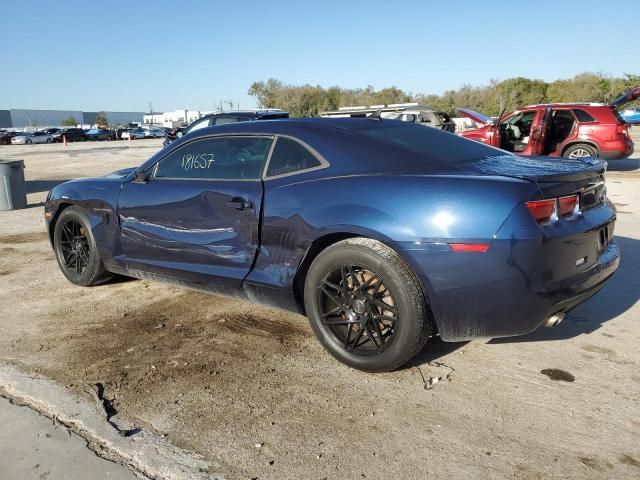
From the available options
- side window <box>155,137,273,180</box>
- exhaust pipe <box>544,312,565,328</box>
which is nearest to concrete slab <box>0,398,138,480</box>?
side window <box>155,137,273,180</box>

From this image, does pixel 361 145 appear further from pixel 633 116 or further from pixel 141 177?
pixel 633 116

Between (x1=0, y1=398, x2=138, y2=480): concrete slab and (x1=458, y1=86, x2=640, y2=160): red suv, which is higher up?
(x1=458, y1=86, x2=640, y2=160): red suv

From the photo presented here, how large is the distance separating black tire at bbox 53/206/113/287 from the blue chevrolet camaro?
25.3 inches

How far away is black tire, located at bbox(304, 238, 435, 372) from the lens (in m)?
2.99

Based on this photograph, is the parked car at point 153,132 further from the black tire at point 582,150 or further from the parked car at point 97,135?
the black tire at point 582,150

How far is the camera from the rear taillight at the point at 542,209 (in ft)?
9.11

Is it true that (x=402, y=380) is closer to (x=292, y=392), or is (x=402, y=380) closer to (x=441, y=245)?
(x=292, y=392)

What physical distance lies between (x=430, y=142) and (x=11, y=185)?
8.69 meters

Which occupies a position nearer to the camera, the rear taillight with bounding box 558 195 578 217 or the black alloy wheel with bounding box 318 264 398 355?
the rear taillight with bounding box 558 195 578 217

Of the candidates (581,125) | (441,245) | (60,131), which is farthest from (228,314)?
(60,131)

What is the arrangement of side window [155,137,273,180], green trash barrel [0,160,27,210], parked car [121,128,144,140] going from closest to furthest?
side window [155,137,273,180] → green trash barrel [0,160,27,210] → parked car [121,128,144,140]

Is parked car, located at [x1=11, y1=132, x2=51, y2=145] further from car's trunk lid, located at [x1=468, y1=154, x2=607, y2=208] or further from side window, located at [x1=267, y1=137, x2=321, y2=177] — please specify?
car's trunk lid, located at [x1=468, y1=154, x2=607, y2=208]

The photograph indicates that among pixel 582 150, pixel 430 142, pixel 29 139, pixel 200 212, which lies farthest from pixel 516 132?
pixel 29 139

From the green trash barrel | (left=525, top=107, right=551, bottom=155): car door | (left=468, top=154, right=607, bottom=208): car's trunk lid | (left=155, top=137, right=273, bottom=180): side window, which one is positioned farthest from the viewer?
(left=525, top=107, right=551, bottom=155): car door
